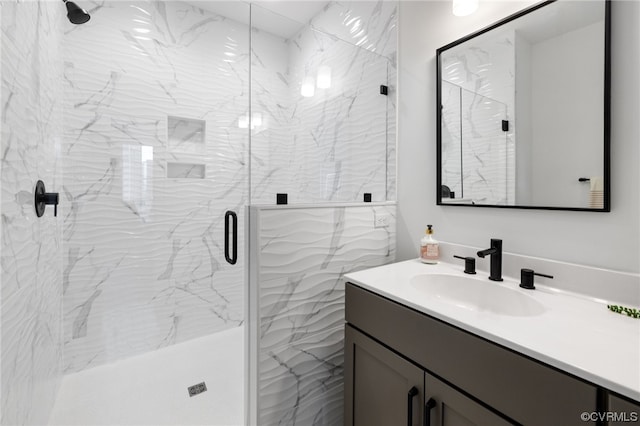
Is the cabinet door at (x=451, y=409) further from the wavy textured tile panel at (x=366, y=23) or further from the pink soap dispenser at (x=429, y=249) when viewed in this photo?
the wavy textured tile panel at (x=366, y=23)

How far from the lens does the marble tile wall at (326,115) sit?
153 cm

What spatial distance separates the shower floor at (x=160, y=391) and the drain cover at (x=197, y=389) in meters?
0.03

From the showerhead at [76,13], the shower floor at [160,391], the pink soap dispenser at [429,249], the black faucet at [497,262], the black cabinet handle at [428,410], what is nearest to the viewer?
the black cabinet handle at [428,410]

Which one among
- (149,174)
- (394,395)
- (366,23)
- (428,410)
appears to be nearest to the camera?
(428,410)

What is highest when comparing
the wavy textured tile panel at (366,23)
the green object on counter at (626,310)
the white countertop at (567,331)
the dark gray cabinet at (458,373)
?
the wavy textured tile panel at (366,23)

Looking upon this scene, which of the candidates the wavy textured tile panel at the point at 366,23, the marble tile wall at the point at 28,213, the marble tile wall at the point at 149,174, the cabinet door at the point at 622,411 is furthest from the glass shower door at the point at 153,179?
the cabinet door at the point at 622,411

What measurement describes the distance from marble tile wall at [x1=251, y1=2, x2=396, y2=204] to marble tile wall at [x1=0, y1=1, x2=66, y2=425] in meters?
0.86

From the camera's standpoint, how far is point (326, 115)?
1.69 meters

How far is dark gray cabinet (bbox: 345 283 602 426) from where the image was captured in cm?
63

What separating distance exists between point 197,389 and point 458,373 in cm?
162

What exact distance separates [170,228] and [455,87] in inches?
83.4

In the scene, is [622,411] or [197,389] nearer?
[622,411]

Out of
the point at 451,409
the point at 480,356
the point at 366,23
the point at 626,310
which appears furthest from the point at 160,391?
the point at 366,23

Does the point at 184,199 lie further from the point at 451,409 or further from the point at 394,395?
the point at 451,409
